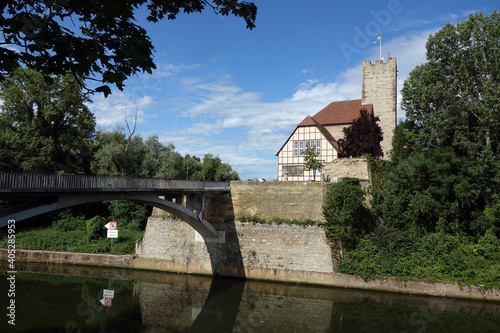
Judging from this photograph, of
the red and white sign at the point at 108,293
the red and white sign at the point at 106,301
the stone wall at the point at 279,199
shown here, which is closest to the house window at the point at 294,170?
the stone wall at the point at 279,199

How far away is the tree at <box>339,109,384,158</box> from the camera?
23.0 m

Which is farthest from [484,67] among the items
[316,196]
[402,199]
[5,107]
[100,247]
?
[5,107]

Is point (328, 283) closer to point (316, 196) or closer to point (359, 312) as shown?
point (359, 312)

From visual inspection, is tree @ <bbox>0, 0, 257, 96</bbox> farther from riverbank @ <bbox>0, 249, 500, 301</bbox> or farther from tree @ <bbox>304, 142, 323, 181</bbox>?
tree @ <bbox>304, 142, 323, 181</bbox>

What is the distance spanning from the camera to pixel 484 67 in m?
16.4

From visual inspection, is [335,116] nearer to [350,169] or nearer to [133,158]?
[350,169]

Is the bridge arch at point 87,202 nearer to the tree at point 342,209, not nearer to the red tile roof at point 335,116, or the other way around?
the tree at point 342,209

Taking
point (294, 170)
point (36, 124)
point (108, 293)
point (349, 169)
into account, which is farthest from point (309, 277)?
point (36, 124)

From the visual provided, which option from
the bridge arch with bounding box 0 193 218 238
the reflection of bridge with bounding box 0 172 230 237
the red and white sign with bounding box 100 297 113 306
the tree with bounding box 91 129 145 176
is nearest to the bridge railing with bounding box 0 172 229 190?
the reflection of bridge with bounding box 0 172 230 237

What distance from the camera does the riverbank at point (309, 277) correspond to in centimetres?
1518

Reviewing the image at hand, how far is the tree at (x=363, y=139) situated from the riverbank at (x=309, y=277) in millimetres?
9377

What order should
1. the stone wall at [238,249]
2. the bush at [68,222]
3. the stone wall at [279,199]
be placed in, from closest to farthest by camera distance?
1. the stone wall at [238,249]
2. the stone wall at [279,199]
3. the bush at [68,222]

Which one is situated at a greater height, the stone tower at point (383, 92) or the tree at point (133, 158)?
the stone tower at point (383, 92)

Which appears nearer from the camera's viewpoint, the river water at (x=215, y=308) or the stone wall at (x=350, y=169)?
the river water at (x=215, y=308)
